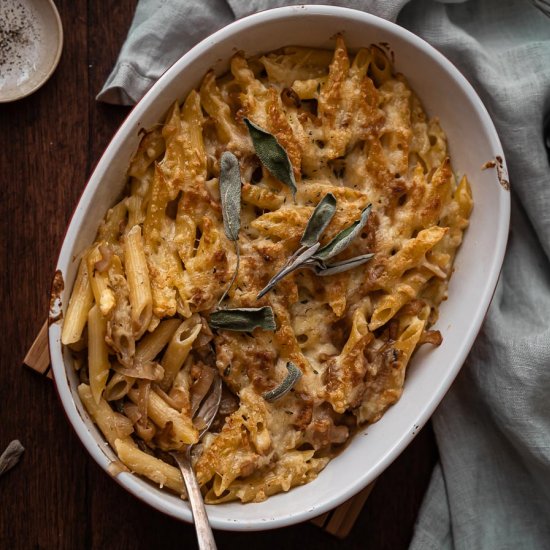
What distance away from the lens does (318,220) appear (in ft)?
7.28

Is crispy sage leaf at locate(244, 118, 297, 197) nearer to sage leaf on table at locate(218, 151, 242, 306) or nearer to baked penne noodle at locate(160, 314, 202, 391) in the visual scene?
sage leaf on table at locate(218, 151, 242, 306)

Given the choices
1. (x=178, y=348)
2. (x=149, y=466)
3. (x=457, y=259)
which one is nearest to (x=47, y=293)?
(x=178, y=348)

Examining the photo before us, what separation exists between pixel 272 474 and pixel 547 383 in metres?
1.03

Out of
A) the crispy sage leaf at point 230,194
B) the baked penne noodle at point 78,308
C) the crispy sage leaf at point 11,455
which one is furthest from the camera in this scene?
the crispy sage leaf at point 11,455

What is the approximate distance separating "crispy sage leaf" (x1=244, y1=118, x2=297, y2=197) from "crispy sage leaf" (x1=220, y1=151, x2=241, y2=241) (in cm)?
8

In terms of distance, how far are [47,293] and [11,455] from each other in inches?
22.4

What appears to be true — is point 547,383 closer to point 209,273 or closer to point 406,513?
point 406,513

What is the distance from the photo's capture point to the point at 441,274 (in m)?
2.39

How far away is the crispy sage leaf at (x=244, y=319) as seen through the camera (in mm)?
2164

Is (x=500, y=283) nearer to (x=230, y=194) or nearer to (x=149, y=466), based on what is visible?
(x=230, y=194)

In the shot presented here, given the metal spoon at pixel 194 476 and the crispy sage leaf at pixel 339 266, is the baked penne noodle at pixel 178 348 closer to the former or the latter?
the metal spoon at pixel 194 476

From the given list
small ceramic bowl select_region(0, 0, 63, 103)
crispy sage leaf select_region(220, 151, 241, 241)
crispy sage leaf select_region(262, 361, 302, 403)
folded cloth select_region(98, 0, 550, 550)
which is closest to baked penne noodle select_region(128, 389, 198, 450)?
crispy sage leaf select_region(262, 361, 302, 403)

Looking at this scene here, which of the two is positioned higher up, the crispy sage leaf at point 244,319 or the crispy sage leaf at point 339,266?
the crispy sage leaf at point 339,266

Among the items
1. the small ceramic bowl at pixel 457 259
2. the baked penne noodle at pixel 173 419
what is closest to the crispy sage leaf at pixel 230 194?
the small ceramic bowl at pixel 457 259
